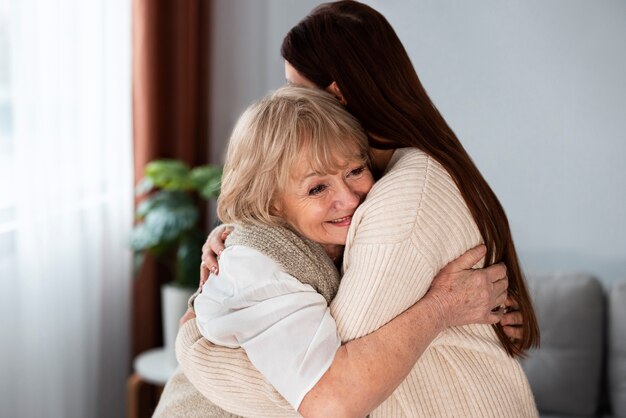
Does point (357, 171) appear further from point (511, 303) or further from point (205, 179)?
point (205, 179)

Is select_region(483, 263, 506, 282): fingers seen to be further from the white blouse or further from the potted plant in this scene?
the potted plant

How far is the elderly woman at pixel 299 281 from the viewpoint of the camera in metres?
1.22

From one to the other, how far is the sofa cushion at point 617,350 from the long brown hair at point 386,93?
4.90 feet

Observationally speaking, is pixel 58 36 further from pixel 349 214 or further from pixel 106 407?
pixel 349 214

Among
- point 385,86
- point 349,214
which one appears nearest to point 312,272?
point 349,214

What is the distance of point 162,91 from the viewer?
359 cm

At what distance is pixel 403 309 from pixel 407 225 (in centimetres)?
13

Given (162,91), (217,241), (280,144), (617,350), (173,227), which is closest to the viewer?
(280,144)

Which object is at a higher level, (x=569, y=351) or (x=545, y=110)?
(x=545, y=110)

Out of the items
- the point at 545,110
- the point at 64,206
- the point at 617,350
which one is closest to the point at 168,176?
the point at 64,206

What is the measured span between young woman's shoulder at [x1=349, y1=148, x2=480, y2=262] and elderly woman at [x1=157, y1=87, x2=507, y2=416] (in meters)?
0.07

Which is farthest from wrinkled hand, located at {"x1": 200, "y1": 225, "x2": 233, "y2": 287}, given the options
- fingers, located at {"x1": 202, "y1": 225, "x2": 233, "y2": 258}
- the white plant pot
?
the white plant pot

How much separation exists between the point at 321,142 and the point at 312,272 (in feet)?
0.69

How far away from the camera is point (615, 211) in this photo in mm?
3086
